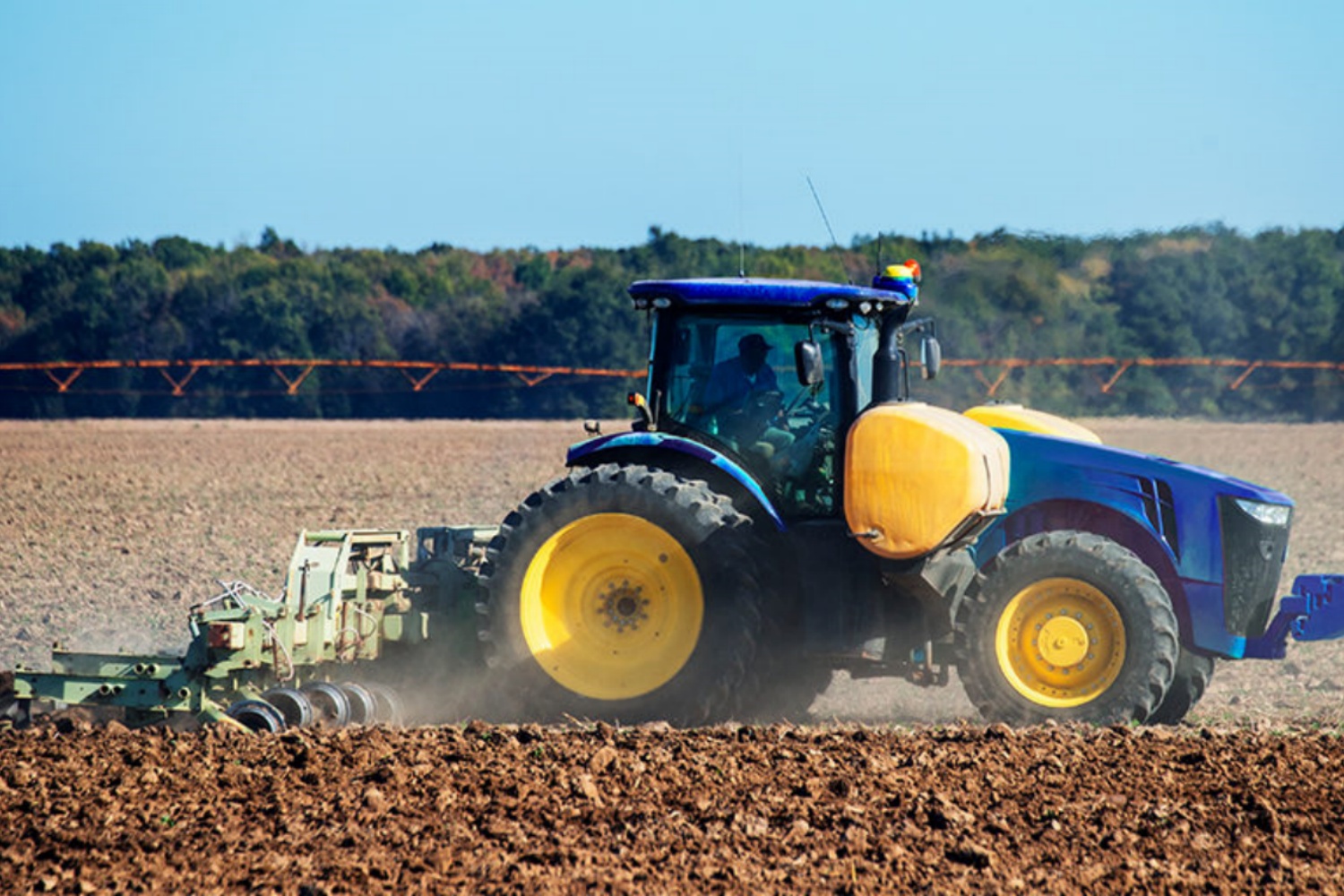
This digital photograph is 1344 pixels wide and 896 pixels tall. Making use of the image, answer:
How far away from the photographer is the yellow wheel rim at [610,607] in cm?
818

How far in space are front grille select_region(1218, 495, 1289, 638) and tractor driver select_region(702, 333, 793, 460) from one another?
7.38ft

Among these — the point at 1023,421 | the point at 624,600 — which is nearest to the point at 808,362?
the point at 624,600

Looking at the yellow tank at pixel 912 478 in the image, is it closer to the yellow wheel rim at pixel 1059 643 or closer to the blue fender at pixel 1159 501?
the yellow wheel rim at pixel 1059 643

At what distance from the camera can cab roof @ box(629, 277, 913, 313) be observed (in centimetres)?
834

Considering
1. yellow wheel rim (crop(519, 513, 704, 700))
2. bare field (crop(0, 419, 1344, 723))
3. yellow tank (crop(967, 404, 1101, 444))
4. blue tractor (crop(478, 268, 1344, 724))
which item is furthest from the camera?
Answer: bare field (crop(0, 419, 1344, 723))

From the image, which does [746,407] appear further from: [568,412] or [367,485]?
[568,412]

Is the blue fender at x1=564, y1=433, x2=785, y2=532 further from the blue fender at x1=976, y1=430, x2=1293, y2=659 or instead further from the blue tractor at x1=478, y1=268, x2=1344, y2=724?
the blue fender at x1=976, y1=430, x2=1293, y2=659

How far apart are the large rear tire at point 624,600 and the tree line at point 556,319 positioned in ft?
44.3

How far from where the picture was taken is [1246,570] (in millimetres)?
8422

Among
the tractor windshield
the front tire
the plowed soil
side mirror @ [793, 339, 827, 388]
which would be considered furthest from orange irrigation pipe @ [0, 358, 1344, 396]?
the plowed soil

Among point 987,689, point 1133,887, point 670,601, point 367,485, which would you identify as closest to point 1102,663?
point 987,689

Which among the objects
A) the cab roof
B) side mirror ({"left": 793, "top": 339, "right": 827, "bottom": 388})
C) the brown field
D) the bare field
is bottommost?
the bare field

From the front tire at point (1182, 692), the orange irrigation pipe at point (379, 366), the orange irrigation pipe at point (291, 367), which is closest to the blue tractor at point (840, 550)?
the front tire at point (1182, 692)

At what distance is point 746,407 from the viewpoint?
27.8 feet
